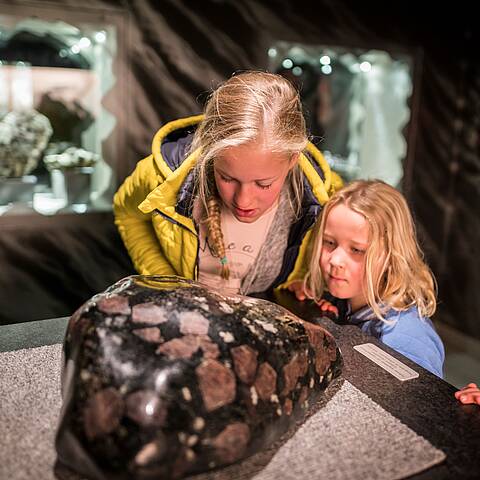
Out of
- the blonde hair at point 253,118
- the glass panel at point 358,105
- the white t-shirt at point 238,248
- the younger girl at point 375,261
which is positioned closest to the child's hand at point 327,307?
the younger girl at point 375,261

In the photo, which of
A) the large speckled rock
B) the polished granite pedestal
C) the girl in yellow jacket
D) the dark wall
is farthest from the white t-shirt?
the dark wall

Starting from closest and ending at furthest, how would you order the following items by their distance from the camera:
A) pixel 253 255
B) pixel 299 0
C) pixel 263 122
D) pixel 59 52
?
pixel 263 122
pixel 253 255
pixel 59 52
pixel 299 0

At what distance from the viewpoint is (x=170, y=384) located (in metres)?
0.63

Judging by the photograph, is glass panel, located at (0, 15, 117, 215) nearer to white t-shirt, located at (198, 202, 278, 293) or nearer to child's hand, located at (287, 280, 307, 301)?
white t-shirt, located at (198, 202, 278, 293)

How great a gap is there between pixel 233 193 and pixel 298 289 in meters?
0.36

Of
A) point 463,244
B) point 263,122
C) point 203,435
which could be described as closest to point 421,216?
point 463,244

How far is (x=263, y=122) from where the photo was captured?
109cm

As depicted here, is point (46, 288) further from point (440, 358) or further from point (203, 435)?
point (203, 435)

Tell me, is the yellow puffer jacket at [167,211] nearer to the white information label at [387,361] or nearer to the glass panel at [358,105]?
the white information label at [387,361]

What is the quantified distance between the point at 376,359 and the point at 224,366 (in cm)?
41

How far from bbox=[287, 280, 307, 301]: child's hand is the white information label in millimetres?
318

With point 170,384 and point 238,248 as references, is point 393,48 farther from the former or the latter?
point 170,384

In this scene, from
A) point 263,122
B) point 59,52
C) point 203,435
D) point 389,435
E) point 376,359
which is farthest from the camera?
point 59,52

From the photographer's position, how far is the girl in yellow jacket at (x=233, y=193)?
1.10m
